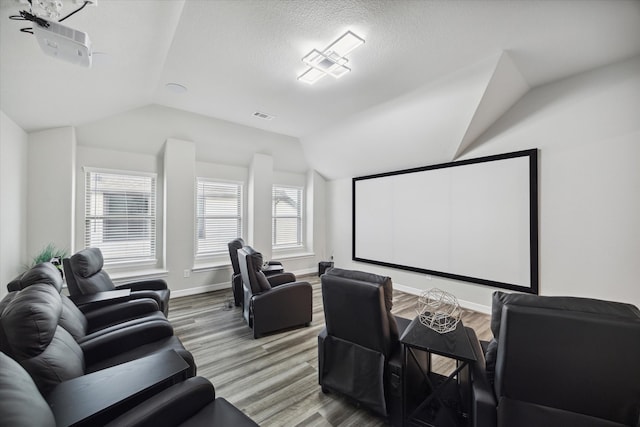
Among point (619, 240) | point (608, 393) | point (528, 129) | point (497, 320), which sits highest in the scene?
point (528, 129)

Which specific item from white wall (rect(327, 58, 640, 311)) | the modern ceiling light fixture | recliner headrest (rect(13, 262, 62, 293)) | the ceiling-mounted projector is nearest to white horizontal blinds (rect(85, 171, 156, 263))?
recliner headrest (rect(13, 262, 62, 293))

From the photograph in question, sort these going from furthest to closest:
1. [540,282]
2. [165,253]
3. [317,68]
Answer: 1. [165,253]
2. [540,282]
3. [317,68]

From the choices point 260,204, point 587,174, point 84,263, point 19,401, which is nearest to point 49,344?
point 19,401

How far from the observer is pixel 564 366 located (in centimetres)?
113

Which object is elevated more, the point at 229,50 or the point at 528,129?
the point at 229,50

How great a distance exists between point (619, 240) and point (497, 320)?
2746 millimetres

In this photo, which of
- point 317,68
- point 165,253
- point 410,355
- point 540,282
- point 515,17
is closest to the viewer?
point 410,355

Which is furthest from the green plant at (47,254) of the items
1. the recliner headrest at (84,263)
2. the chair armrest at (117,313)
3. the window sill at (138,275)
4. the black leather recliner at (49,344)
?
the black leather recliner at (49,344)

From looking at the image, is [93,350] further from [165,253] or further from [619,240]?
[619,240]

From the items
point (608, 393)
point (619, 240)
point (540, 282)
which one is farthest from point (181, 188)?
point (619, 240)

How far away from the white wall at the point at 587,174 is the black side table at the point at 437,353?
2.48 m

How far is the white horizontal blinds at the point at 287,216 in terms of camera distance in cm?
625

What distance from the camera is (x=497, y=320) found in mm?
1380

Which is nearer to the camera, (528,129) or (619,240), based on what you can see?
(619,240)
